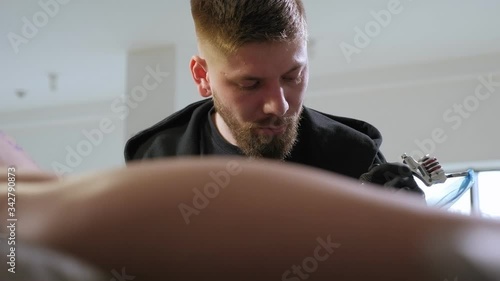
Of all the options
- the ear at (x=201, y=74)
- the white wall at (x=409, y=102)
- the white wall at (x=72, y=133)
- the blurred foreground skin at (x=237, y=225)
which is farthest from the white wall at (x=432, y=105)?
the blurred foreground skin at (x=237, y=225)

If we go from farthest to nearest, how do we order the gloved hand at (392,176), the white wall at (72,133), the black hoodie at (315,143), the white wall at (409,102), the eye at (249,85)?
the white wall at (72,133) → the white wall at (409,102) → the eye at (249,85) → the black hoodie at (315,143) → the gloved hand at (392,176)

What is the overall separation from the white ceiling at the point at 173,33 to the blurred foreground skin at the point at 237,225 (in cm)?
321

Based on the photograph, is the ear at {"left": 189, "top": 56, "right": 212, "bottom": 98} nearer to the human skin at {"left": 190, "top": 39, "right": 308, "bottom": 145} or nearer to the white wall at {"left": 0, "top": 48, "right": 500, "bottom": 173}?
the human skin at {"left": 190, "top": 39, "right": 308, "bottom": 145}

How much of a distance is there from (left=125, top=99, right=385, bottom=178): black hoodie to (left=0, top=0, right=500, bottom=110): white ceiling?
94.9 inches

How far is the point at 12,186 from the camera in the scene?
0.19 m

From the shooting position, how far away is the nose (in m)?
0.95

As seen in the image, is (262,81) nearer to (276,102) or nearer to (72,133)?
(276,102)

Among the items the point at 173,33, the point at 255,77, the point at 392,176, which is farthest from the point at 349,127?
the point at 173,33

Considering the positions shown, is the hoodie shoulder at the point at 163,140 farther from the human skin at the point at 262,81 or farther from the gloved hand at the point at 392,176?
the gloved hand at the point at 392,176

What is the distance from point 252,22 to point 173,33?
9.49ft

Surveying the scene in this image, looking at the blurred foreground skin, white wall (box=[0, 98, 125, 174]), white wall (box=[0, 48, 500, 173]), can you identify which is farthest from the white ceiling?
the blurred foreground skin

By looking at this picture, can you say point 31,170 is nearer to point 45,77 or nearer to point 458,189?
point 458,189

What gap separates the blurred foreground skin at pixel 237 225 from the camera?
175mm

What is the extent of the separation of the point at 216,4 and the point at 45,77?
12.5 feet
